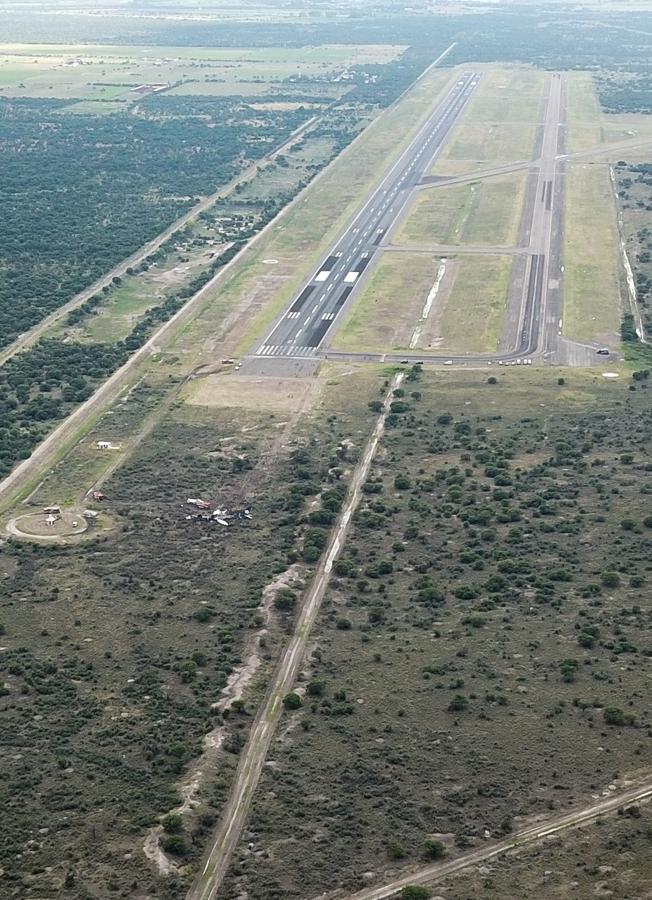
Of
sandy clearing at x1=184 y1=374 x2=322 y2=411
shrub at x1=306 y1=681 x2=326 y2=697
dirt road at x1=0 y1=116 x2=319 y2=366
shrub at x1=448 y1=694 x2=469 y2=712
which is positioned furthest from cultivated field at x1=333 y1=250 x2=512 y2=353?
shrub at x1=448 y1=694 x2=469 y2=712

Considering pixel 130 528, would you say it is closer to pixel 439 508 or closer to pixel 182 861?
pixel 439 508

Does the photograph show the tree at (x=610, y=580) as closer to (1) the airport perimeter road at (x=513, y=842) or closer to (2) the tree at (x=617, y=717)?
(2) the tree at (x=617, y=717)

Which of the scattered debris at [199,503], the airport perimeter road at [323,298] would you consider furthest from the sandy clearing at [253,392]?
the scattered debris at [199,503]

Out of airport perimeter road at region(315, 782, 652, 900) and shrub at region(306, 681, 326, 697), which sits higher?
airport perimeter road at region(315, 782, 652, 900)

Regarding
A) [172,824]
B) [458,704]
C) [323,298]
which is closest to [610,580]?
[458,704]

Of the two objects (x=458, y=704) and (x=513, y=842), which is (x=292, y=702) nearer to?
(x=458, y=704)

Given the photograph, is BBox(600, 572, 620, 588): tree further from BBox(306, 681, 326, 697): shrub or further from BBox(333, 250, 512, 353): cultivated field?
BBox(333, 250, 512, 353): cultivated field

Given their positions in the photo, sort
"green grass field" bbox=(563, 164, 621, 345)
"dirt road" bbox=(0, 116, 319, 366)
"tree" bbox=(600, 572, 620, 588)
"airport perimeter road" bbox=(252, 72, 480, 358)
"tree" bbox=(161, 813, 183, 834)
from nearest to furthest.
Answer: "tree" bbox=(161, 813, 183, 834) < "tree" bbox=(600, 572, 620, 588) < "dirt road" bbox=(0, 116, 319, 366) < "airport perimeter road" bbox=(252, 72, 480, 358) < "green grass field" bbox=(563, 164, 621, 345)

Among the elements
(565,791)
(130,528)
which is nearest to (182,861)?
(565,791)
